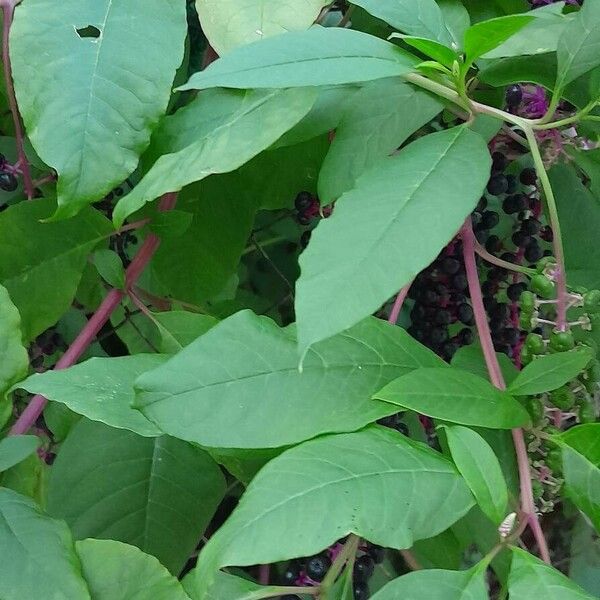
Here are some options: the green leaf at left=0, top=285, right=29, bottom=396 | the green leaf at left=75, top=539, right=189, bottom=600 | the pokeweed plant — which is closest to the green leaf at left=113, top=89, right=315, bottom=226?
the pokeweed plant

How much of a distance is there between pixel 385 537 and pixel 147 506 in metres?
0.27

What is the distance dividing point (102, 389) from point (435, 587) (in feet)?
0.75

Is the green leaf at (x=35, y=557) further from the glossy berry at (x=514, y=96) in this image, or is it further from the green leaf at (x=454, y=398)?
the glossy berry at (x=514, y=96)

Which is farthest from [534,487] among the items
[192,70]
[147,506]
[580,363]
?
[192,70]

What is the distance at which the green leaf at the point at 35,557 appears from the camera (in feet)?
1.45

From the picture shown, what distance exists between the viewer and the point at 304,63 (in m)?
0.41

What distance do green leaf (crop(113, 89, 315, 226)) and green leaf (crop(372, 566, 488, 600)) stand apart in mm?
263

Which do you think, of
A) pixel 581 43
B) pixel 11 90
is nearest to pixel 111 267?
pixel 11 90

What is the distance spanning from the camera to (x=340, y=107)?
52 cm

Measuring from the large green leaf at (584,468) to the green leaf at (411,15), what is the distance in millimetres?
259

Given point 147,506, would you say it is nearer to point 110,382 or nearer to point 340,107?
point 110,382

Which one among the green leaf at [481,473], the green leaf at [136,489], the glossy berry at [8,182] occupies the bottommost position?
the green leaf at [136,489]

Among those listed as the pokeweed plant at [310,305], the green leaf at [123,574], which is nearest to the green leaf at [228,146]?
the pokeweed plant at [310,305]

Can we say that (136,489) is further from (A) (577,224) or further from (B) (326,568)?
(A) (577,224)
